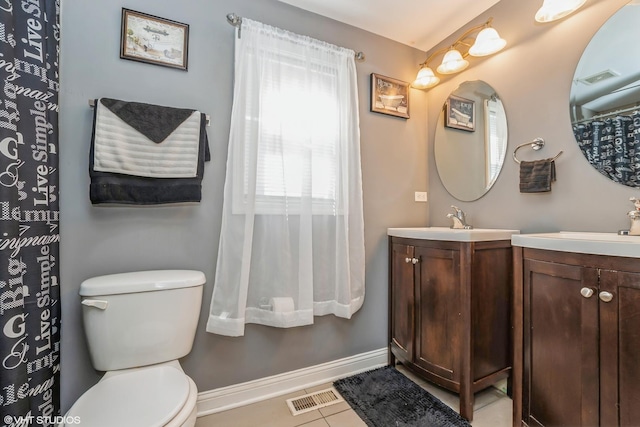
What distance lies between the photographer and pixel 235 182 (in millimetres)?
1582

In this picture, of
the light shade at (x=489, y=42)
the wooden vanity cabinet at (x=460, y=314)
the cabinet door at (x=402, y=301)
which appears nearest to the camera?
the wooden vanity cabinet at (x=460, y=314)

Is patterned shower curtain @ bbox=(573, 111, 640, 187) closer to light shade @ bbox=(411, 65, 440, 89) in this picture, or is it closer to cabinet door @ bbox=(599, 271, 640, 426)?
cabinet door @ bbox=(599, 271, 640, 426)

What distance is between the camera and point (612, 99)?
136 centimetres

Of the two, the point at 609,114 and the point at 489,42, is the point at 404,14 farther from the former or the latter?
the point at 609,114

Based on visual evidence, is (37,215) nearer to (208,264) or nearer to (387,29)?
(208,264)

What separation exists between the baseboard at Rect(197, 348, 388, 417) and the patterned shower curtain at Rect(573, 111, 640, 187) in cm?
170

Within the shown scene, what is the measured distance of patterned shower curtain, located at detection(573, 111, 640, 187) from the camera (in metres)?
1.29

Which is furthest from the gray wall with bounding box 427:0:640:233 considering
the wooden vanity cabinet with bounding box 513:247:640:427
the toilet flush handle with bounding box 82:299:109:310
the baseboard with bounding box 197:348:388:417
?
the toilet flush handle with bounding box 82:299:109:310

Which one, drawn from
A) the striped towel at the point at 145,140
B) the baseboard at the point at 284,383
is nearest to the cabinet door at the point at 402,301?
the baseboard at the point at 284,383

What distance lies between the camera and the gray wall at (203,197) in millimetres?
1338

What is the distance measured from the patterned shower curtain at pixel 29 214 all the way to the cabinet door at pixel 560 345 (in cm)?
192

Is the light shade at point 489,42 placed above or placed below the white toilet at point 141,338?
above

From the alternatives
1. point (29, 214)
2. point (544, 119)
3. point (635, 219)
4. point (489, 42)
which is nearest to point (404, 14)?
point (489, 42)

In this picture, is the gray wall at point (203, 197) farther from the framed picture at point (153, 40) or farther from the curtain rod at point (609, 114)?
the curtain rod at point (609, 114)
